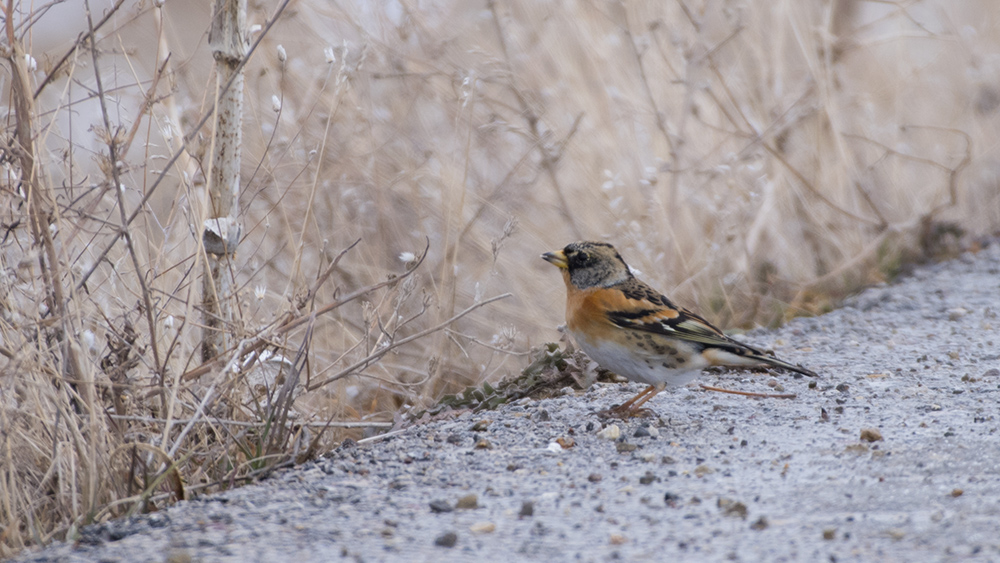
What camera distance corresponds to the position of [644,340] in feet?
13.3

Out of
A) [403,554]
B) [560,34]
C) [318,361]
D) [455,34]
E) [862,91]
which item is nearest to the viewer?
[403,554]

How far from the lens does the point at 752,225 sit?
22.6 ft

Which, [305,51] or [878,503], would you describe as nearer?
[878,503]

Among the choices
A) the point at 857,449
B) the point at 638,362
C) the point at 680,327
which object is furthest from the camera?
the point at 680,327

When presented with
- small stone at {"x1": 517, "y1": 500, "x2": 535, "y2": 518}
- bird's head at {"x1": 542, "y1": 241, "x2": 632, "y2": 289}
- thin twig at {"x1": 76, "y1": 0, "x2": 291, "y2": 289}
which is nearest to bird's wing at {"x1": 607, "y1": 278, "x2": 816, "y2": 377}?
bird's head at {"x1": 542, "y1": 241, "x2": 632, "y2": 289}

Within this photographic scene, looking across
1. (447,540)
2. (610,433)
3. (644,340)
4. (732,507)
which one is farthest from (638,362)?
(447,540)

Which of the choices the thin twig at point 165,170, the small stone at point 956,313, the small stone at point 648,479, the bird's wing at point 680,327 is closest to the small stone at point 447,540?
the small stone at point 648,479

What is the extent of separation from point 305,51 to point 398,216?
1490 mm

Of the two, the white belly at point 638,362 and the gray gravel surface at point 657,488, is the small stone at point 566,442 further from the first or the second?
the white belly at point 638,362

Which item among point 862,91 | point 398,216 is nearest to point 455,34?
point 398,216

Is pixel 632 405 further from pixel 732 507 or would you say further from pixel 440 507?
pixel 440 507

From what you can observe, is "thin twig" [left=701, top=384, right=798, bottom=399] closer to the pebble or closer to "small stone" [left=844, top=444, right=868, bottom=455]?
"small stone" [left=844, top=444, right=868, bottom=455]

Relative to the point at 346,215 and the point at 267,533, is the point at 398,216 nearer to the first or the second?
the point at 346,215

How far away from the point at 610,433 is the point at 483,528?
106 cm
